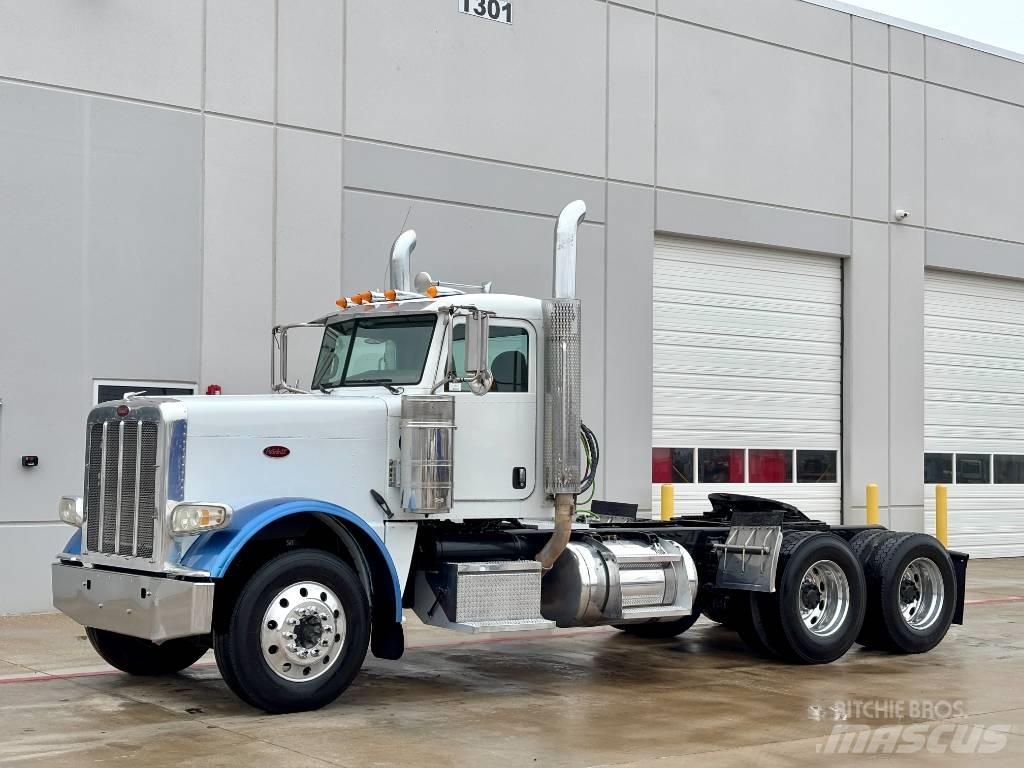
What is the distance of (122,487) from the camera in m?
9.75

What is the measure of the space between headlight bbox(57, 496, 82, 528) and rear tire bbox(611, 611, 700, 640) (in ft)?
17.5

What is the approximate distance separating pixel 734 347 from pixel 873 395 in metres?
2.82

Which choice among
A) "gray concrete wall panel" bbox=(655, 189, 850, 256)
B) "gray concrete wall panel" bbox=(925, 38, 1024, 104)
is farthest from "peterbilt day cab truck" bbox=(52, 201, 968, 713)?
"gray concrete wall panel" bbox=(925, 38, 1024, 104)

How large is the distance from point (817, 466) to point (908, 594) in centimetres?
920

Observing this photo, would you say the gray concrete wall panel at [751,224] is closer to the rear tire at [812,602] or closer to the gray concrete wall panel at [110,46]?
the gray concrete wall panel at [110,46]

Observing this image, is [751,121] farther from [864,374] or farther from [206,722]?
[206,722]

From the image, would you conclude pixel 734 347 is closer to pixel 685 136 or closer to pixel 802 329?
pixel 802 329

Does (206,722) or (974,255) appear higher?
(974,255)

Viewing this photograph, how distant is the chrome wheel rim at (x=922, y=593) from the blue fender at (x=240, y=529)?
556cm

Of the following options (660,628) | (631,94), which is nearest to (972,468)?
(631,94)

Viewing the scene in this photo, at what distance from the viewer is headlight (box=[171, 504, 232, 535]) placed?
9.02m

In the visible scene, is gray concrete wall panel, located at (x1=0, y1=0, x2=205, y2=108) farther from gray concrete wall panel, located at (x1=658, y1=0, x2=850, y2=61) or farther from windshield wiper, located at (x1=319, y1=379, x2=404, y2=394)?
gray concrete wall panel, located at (x1=658, y1=0, x2=850, y2=61)

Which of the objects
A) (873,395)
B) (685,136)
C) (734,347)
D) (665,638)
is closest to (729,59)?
(685,136)

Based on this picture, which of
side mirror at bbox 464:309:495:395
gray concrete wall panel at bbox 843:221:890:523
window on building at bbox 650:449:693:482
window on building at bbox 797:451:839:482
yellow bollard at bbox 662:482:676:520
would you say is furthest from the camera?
gray concrete wall panel at bbox 843:221:890:523
